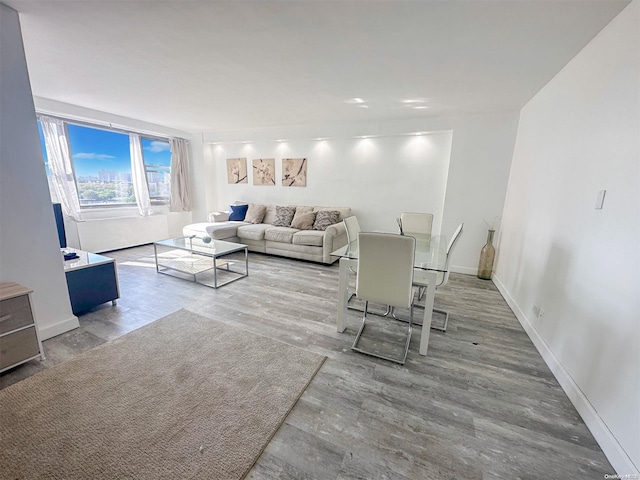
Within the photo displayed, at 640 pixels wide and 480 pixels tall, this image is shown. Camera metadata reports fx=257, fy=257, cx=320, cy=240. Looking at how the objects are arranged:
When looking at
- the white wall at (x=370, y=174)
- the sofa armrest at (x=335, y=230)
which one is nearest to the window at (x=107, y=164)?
the white wall at (x=370, y=174)

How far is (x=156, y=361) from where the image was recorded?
6.38ft

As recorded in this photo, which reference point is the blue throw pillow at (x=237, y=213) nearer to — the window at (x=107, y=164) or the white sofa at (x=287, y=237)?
the white sofa at (x=287, y=237)

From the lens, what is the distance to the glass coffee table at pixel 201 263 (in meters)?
3.50

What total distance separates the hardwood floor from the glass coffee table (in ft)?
1.80

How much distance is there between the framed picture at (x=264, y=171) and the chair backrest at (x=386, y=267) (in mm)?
4059

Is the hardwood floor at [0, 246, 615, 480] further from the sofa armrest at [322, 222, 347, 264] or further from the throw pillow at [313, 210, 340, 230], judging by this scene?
the throw pillow at [313, 210, 340, 230]

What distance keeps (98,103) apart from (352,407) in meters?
5.10

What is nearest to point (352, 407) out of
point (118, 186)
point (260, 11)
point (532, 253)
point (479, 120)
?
point (532, 253)

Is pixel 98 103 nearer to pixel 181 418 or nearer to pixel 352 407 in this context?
pixel 181 418

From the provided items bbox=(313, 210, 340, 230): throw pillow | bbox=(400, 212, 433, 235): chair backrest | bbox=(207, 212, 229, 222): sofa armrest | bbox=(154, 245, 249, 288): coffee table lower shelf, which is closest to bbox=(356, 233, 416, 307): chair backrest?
bbox=(400, 212, 433, 235): chair backrest

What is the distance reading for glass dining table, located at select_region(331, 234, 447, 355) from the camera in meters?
2.05

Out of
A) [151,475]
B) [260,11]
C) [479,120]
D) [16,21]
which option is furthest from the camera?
[479,120]

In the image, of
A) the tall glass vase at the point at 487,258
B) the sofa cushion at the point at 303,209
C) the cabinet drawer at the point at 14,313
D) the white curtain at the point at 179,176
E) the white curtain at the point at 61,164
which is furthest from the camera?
the white curtain at the point at 179,176

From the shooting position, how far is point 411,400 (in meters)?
1.65
